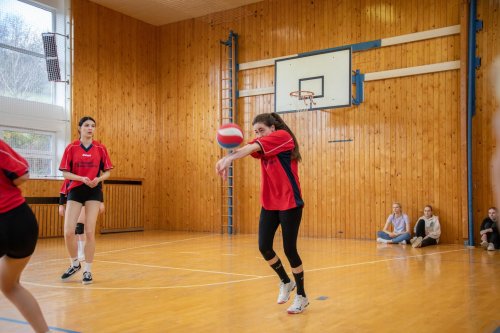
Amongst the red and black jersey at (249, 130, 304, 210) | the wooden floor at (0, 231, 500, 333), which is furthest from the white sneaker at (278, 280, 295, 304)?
the red and black jersey at (249, 130, 304, 210)

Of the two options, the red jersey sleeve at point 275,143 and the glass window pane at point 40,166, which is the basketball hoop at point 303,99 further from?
the red jersey sleeve at point 275,143

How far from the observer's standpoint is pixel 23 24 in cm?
1337

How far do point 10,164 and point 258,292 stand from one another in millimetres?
3490

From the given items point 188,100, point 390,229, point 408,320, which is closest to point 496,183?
point 408,320

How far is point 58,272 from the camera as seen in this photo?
739cm

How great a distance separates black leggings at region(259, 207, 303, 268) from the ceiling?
11224mm

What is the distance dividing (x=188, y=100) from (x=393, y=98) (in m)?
6.63

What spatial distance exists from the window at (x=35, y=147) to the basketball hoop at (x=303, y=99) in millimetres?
6663

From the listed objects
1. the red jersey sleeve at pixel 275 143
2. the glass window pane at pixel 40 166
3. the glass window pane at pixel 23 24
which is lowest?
the glass window pane at pixel 40 166

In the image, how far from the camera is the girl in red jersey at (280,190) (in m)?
4.61

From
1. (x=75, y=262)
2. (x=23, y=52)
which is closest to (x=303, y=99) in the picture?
(x=23, y=52)

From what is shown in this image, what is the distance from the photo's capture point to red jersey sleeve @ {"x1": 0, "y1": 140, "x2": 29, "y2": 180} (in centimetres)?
302

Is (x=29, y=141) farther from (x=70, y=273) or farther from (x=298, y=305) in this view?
(x=298, y=305)

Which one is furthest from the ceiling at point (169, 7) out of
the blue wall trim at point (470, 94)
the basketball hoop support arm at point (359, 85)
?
the blue wall trim at point (470, 94)
